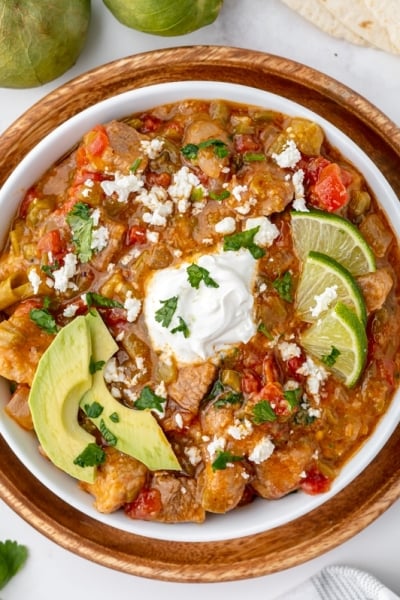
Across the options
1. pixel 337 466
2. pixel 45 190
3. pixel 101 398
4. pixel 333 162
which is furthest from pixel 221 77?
pixel 337 466

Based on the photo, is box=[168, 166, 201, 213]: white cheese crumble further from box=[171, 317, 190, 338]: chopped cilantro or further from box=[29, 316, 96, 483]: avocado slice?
box=[29, 316, 96, 483]: avocado slice

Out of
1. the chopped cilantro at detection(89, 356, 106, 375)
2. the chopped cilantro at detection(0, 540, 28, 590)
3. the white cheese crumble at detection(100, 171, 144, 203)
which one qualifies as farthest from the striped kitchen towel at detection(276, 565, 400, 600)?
the white cheese crumble at detection(100, 171, 144, 203)

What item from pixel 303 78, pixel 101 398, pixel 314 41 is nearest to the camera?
pixel 101 398

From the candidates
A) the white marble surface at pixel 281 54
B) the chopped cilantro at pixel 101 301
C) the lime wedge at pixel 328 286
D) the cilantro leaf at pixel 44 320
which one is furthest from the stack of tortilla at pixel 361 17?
the cilantro leaf at pixel 44 320

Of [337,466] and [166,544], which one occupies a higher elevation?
[337,466]

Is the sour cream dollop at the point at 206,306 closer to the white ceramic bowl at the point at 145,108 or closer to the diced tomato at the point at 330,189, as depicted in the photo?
the diced tomato at the point at 330,189

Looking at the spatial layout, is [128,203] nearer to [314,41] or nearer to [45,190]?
[45,190]

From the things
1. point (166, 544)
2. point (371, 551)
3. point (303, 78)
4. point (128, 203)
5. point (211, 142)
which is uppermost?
point (303, 78)
